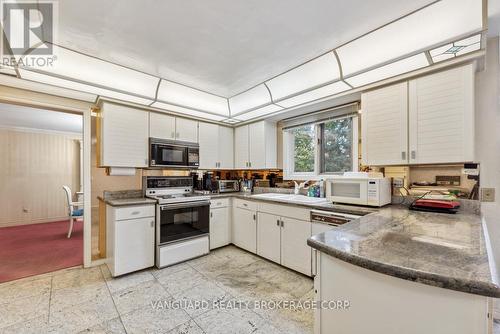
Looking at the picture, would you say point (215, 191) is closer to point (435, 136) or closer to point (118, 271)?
point (118, 271)

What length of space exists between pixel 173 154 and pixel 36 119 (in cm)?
378

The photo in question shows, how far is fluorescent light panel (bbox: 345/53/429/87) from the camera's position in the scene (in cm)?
180

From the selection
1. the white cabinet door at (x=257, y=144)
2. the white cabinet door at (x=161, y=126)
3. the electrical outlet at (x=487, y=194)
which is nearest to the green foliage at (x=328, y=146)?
the white cabinet door at (x=257, y=144)

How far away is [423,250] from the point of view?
94cm

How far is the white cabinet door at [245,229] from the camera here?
312 centimetres

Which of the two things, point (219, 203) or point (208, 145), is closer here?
point (219, 203)

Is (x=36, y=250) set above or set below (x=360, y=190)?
below

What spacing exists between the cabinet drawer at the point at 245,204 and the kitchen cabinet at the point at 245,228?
0.02 m

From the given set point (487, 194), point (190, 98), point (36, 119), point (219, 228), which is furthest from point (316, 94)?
point (36, 119)

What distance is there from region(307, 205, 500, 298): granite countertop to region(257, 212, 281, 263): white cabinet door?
1.40 meters

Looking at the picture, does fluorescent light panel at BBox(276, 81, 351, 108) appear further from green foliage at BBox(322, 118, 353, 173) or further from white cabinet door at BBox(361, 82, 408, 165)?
green foliage at BBox(322, 118, 353, 173)

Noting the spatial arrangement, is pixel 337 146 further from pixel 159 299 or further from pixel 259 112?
pixel 159 299

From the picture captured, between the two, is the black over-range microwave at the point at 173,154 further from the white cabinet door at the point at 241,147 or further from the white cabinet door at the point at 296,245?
the white cabinet door at the point at 296,245

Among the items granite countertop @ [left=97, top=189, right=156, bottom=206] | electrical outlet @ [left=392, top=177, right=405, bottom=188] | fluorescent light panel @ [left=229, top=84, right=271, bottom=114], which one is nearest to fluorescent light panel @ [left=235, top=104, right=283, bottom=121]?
fluorescent light panel @ [left=229, top=84, right=271, bottom=114]
